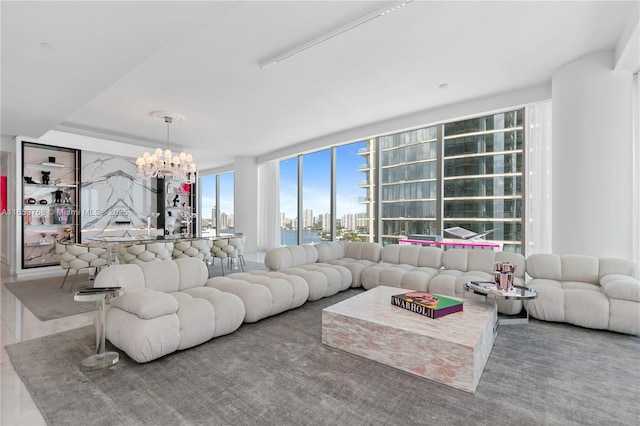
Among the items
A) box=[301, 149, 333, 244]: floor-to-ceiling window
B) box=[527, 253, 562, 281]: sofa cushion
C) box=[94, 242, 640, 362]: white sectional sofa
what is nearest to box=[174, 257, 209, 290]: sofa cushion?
box=[94, 242, 640, 362]: white sectional sofa

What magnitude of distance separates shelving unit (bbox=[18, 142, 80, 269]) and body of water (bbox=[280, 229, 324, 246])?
5.22m

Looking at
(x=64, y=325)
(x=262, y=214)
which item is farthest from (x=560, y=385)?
(x=262, y=214)

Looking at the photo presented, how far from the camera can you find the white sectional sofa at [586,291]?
115 inches

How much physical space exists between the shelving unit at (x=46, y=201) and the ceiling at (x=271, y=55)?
2.72ft

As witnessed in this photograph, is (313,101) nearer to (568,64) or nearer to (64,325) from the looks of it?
(568,64)

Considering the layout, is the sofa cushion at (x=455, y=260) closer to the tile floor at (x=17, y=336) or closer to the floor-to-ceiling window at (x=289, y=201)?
the tile floor at (x=17, y=336)

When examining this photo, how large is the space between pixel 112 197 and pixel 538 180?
891 centimetres

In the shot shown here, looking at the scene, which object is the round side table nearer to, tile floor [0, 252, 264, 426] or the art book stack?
tile floor [0, 252, 264, 426]

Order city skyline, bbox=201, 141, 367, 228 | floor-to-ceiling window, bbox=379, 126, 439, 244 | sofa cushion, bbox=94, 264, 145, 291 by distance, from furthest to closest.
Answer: city skyline, bbox=201, 141, 367, 228
floor-to-ceiling window, bbox=379, 126, 439, 244
sofa cushion, bbox=94, 264, 145, 291

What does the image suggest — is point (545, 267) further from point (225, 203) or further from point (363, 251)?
point (225, 203)

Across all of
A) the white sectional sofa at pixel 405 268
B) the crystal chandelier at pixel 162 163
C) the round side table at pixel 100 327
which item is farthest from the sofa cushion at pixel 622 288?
the crystal chandelier at pixel 162 163

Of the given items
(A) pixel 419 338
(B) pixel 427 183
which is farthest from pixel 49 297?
(B) pixel 427 183

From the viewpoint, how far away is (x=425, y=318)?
2500 mm

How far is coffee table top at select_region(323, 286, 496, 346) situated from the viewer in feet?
7.25
